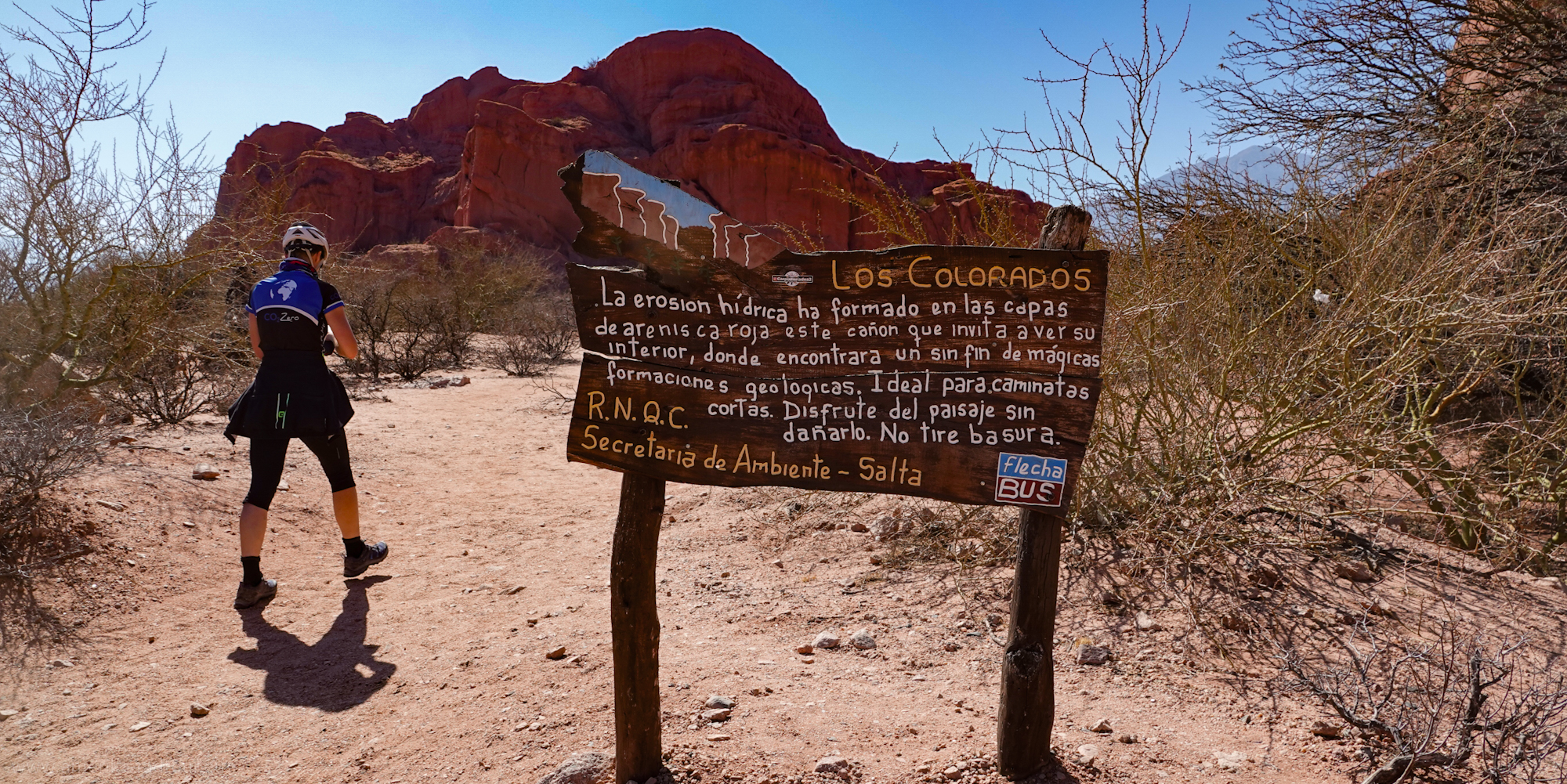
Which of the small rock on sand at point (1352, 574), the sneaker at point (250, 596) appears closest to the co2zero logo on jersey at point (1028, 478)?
the small rock on sand at point (1352, 574)

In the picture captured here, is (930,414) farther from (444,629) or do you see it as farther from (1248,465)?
(444,629)

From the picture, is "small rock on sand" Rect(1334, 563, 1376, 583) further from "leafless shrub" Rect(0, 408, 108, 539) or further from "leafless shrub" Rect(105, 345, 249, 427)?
"leafless shrub" Rect(105, 345, 249, 427)

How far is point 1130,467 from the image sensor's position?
371 centimetres

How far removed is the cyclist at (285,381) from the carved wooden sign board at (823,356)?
203 centimetres

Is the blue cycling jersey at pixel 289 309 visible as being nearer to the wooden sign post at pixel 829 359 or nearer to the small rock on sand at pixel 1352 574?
the wooden sign post at pixel 829 359

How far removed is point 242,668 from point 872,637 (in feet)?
8.14

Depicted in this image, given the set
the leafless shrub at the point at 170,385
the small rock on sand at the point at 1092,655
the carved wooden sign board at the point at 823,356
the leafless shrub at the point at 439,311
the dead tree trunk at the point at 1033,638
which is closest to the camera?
the carved wooden sign board at the point at 823,356

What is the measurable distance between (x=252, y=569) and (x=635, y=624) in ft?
8.34

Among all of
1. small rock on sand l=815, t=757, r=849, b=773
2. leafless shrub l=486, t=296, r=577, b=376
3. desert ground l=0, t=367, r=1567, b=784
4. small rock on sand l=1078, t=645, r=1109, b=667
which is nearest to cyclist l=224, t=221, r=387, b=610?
desert ground l=0, t=367, r=1567, b=784

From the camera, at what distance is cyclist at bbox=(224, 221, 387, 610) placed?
3553 mm

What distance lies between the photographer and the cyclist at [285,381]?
3553 millimetres

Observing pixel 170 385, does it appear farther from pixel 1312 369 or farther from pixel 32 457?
pixel 1312 369

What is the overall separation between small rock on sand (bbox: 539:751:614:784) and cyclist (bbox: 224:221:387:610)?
211cm

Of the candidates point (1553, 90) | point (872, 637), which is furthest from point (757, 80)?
point (872, 637)
